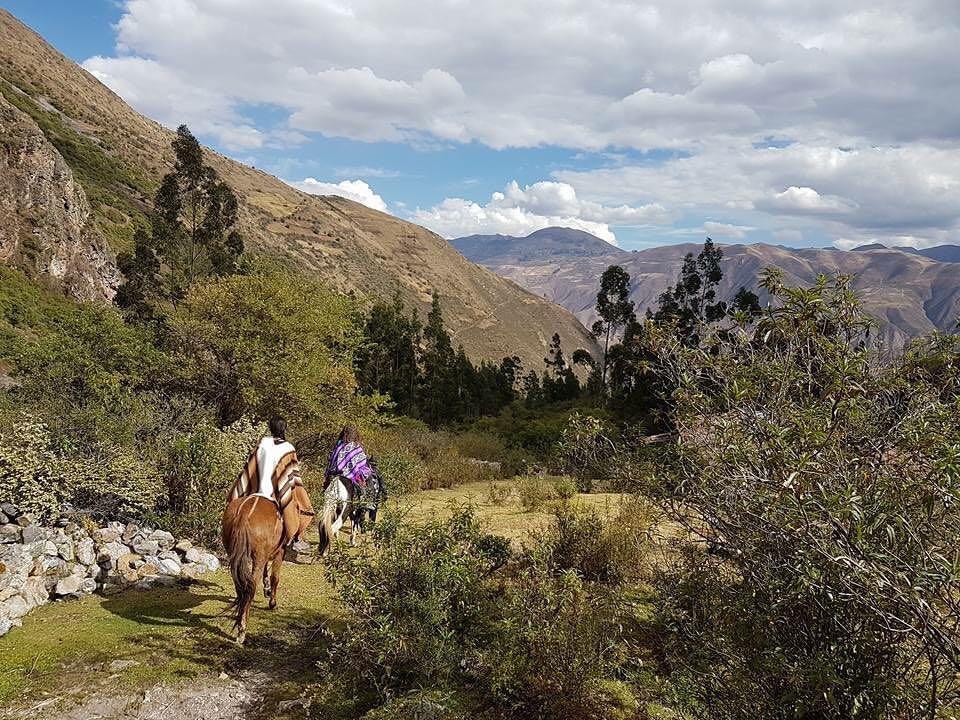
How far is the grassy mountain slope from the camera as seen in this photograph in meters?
60.9

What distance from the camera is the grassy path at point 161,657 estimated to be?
5.16 meters

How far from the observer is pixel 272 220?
384 ft

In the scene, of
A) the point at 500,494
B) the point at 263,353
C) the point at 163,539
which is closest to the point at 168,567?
the point at 163,539

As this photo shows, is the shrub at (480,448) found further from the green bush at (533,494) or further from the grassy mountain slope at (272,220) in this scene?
the grassy mountain slope at (272,220)

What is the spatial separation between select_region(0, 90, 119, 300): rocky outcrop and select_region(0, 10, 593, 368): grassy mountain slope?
8.25 metres

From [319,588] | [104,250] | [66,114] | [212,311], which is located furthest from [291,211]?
[319,588]

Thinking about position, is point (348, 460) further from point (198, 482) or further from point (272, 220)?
point (272, 220)

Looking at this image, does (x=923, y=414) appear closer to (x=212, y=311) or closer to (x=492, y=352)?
(x=212, y=311)

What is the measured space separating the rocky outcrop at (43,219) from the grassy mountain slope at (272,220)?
8.25 metres

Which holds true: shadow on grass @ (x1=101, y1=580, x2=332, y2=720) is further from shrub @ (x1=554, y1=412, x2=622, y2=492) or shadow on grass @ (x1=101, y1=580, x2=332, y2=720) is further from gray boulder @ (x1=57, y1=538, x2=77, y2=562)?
shrub @ (x1=554, y1=412, x2=622, y2=492)

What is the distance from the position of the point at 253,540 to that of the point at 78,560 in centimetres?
294

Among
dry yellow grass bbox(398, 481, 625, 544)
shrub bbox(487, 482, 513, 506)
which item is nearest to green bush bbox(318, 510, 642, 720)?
dry yellow grass bbox(398, 481, 625, 544)

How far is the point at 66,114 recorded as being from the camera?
70.1 m

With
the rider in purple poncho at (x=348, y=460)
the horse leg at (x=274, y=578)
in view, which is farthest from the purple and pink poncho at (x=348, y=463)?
the horse leg at (x=274, y=578)
